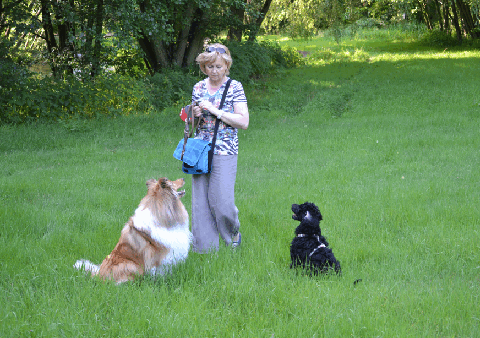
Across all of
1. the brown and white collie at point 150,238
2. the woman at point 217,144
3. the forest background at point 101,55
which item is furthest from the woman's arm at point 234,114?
the forest background at point 101,55

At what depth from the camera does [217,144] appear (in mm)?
4680

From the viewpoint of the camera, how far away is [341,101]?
16.5m

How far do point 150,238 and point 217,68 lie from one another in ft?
6.31

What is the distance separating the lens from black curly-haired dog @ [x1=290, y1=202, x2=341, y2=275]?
4434 millimetres

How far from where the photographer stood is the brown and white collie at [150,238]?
13.6ft

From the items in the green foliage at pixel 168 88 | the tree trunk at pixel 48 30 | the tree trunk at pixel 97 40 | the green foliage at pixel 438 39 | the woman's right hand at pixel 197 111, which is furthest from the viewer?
the green foliage at pixel 438 39

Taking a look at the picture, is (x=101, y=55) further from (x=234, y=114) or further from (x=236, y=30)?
(x=234, y=114)

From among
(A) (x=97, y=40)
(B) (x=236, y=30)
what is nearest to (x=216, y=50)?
(A) (x=97, y=40)

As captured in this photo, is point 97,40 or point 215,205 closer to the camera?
point 215,205

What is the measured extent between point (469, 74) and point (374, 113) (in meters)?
7.12

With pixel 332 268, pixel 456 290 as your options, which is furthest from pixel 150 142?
pixel 456 290

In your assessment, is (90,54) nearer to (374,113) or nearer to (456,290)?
(374,113)

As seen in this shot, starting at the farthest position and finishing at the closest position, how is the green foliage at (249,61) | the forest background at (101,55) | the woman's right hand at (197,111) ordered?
the green foliage at (249,61), the forest background at (101,55), the woman's right hand at (197,111)

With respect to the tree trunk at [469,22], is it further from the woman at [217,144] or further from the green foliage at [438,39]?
the woman at [217,144]
